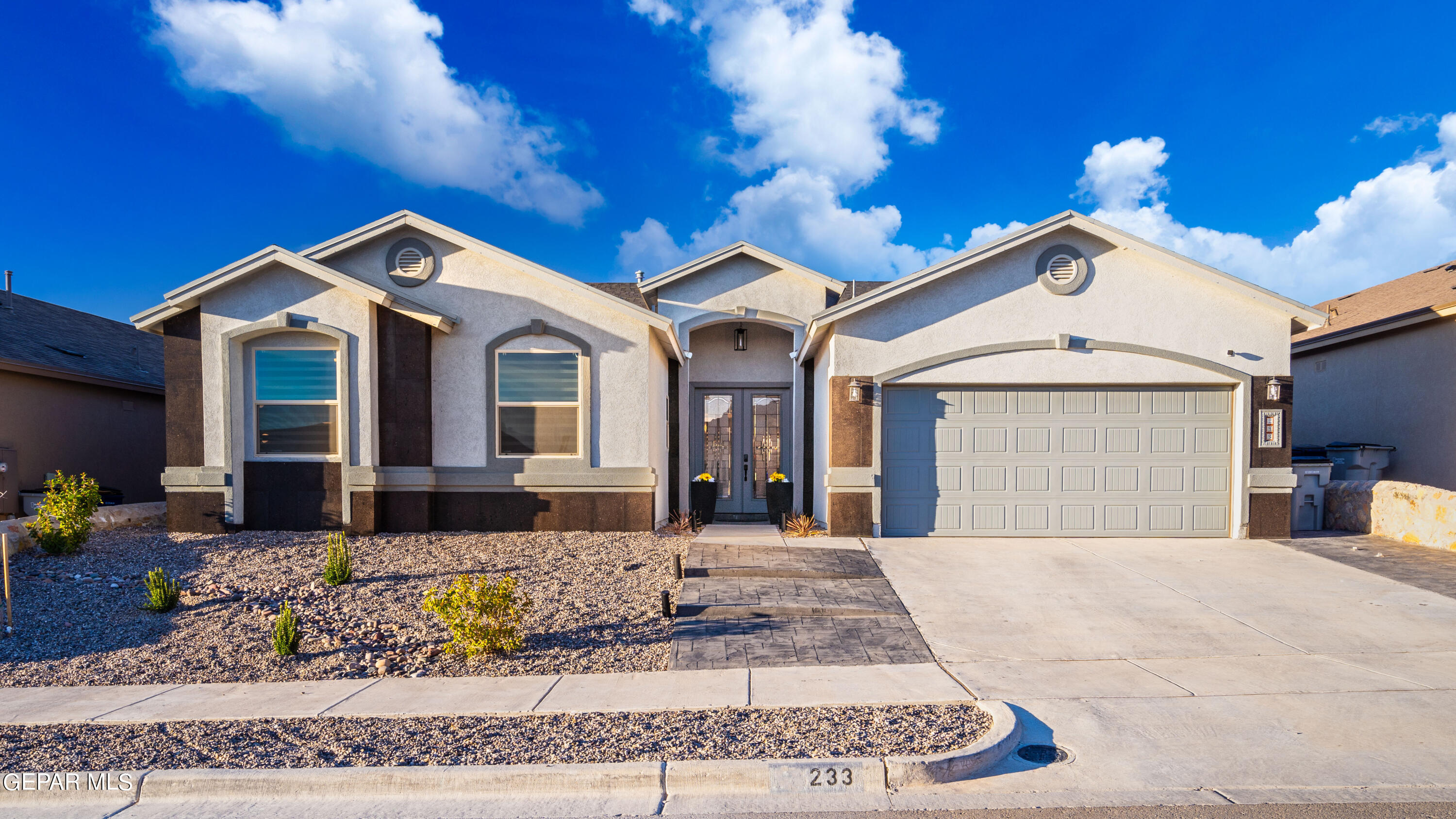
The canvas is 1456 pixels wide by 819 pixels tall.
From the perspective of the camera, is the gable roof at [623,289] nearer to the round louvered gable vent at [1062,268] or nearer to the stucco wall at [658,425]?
the stucco wall at [658,425]

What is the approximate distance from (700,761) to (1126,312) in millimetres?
9707

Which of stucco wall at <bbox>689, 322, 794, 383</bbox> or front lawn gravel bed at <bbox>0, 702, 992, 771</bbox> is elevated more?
stucco wall at <bbox>689, 322, 794, 383</bbox>

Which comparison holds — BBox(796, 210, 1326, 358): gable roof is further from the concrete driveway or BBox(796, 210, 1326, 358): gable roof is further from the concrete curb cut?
the concrete curb cut

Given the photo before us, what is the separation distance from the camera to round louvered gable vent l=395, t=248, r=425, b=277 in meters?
11.1

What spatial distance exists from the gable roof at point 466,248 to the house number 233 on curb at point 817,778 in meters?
7.84

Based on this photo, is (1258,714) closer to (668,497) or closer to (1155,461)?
(1155,461)

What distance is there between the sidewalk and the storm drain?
62cm

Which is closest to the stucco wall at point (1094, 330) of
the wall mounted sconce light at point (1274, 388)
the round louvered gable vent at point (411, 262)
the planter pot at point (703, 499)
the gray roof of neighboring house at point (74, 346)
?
the wall mounted sconce light at point (1274, 388)

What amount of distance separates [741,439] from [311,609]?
8.29m

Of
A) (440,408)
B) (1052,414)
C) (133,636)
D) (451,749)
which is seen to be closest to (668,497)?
(440,408)

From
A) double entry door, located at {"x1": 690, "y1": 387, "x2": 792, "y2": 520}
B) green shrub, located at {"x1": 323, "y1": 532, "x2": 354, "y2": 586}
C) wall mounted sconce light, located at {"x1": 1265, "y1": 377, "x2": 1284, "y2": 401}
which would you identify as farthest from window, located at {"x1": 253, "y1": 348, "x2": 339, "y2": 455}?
wall mounted sconce light, located at {"x1": 1265, "y1": 377, "x2": 1284, "y2": 401}

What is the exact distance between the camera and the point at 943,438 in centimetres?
1080

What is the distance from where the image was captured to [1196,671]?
18.1 ft

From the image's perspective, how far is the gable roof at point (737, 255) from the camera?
13.0 meters
